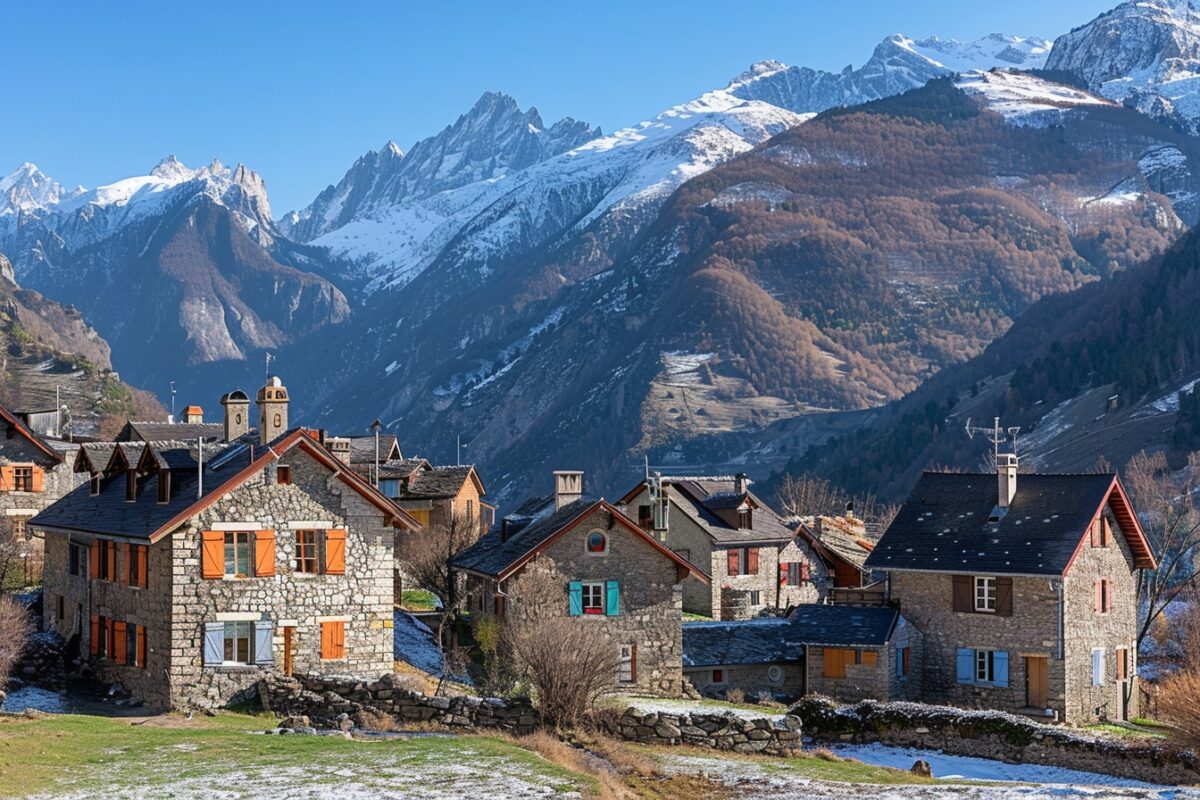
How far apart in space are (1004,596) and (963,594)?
170cm

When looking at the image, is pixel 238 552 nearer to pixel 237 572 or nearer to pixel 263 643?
pixel 237 572

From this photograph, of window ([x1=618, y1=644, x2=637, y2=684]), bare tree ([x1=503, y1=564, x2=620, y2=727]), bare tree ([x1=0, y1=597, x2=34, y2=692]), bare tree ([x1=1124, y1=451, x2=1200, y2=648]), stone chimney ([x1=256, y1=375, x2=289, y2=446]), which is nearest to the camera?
bare tree ([x1=503, y1=564, x2=620, y2=727])

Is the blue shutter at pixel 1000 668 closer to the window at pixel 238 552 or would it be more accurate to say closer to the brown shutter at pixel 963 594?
the brown shutter at pixel 963 594

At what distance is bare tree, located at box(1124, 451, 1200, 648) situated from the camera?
8796cm

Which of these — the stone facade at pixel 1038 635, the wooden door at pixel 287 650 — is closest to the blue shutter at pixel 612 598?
the stone facade at pixel 1038 635

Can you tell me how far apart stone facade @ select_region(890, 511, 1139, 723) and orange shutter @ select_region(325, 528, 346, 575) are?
26556 mm

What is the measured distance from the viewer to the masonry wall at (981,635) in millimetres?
62531

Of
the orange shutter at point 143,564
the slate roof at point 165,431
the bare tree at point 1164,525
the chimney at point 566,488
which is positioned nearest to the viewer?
the orange shutter at point 143,564

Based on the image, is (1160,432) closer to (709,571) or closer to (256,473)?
(709,571)

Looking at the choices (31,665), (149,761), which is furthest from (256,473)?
(149,761)

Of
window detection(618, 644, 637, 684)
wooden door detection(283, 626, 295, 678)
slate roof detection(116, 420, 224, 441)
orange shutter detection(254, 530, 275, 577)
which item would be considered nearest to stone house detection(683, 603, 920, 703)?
window detection(618, 644, 637, 684)

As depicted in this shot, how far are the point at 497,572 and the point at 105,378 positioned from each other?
132486 mm

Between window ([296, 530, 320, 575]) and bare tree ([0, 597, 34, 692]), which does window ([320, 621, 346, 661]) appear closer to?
window ([296, 530, 320, 575])

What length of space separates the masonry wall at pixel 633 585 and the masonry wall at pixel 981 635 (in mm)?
11732
